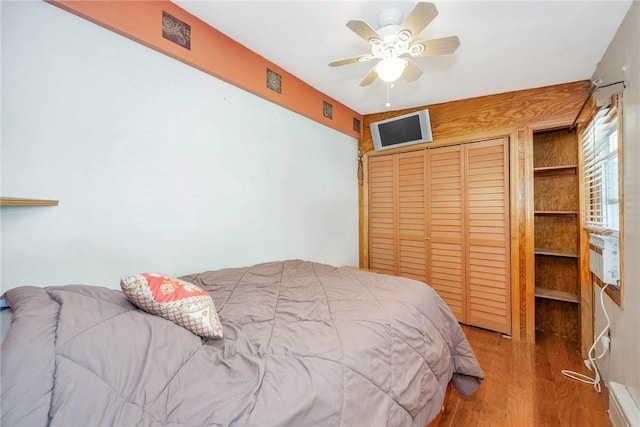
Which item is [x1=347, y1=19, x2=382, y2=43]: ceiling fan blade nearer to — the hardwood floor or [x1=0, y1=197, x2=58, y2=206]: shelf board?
[x1=0, y1=197, x2=58, y2=206]: shelf board

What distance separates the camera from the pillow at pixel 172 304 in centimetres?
97

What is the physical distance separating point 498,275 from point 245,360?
2.65 m

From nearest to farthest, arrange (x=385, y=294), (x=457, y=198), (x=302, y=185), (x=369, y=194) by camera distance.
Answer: (x=385, y=294) < (x=302, y=185) < (x=457, y=198) < (x=369, y=194)

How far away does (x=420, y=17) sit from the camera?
54.1 inches

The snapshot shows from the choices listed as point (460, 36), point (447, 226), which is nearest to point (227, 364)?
point (460, 36)

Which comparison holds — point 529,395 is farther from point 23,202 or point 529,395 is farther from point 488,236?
point 23,202

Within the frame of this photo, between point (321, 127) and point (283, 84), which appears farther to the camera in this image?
point (321, 127)

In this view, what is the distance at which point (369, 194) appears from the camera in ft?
11.3

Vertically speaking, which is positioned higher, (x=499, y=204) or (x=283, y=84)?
(x=283, y=84)

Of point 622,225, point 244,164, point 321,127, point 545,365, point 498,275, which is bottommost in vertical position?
point 545,365

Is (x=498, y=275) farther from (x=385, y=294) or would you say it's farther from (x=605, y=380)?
(x=385, y=294)

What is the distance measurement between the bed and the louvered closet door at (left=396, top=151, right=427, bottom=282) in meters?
1.74

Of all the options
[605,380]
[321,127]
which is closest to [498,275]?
[605,380]

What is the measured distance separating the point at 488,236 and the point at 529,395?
53.2 inches
